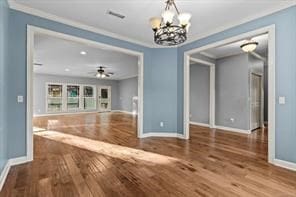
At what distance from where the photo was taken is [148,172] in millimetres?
2529

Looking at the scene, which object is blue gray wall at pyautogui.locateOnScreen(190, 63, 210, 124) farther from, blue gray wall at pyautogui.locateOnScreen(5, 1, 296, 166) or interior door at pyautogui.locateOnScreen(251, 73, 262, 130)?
blue gray wall at pyautogui.locateOnScreen(5, 1, 296, 166)

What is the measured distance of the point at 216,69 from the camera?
21.3 feet

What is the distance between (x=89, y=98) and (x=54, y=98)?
2344mm

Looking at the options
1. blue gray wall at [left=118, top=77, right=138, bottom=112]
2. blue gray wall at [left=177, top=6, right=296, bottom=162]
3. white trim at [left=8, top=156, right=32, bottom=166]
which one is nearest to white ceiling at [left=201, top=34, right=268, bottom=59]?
blue gray wall at [left=177, top=6, right=296, bottom=162]

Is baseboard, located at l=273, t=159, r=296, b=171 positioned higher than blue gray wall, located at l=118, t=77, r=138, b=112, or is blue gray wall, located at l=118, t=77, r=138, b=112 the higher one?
blue gray wall, located at l=118, t=77, r=138, b=112

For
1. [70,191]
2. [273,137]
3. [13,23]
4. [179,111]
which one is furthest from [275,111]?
[13,23]

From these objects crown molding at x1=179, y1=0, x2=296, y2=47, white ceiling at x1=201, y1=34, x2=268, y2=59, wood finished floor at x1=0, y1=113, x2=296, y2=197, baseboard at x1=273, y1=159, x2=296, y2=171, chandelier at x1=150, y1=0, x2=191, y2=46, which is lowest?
wood finished floor at x1=0, y1=113, x2=296, y2=197

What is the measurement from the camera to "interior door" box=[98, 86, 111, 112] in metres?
13.0

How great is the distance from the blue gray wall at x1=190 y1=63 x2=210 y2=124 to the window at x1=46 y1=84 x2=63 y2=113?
8966 millimetres

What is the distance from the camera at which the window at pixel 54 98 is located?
10971 millimetres

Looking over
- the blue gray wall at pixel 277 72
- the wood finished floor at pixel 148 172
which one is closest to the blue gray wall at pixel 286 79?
the blue gray wall at pixel 277 72

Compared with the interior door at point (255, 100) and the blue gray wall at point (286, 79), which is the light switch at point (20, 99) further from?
the interior door at point (255, 100)

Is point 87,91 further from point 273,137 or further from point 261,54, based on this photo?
point 273,137

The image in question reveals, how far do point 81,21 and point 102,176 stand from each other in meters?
3.06
